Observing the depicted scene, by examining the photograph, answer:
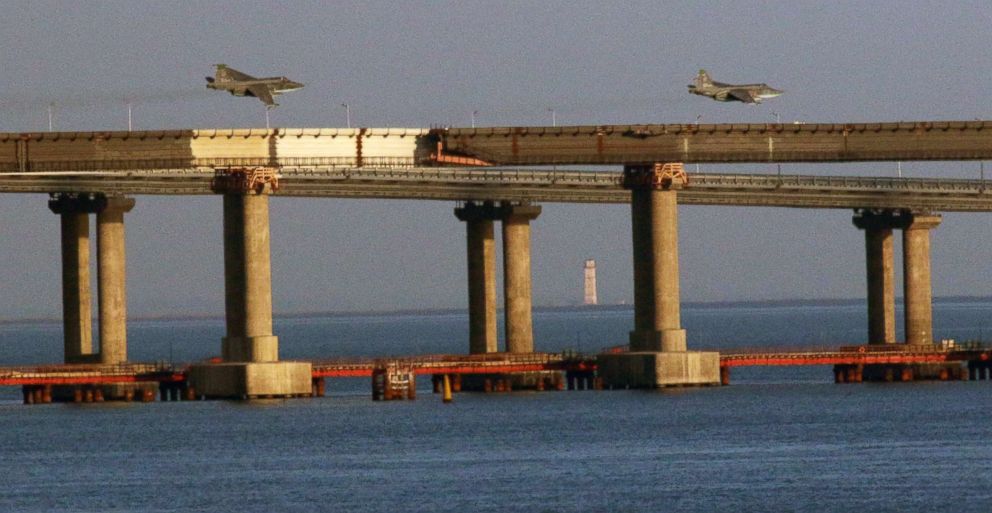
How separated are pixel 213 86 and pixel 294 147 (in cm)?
653

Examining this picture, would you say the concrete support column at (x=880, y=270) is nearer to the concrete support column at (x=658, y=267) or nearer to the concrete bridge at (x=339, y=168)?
the concrete bridge at (x=339, y=168)

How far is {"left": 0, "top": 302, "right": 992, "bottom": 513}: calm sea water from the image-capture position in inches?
3543

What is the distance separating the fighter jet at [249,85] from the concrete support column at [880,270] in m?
50.7

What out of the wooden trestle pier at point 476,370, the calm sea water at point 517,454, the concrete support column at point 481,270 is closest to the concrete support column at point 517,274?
the concrete support column at point 481,270

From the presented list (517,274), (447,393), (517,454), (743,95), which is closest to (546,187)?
(517,274)

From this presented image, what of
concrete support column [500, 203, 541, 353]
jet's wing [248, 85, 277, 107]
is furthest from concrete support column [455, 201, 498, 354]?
jet's wing [248, 85, 277, 107]

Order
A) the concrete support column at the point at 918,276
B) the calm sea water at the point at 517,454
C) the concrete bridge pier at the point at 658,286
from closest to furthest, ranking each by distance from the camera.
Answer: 1. the calm sea water at the point at 517,454
2. the concrete bridge pier at the point at 658,286
3. the concrete support column at the point at 918,276

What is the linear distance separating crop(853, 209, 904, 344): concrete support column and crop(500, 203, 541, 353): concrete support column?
23472mm

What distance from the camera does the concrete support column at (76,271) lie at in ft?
525

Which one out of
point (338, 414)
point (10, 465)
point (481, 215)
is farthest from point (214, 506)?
point (481, 215)

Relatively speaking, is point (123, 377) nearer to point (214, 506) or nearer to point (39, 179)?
point (39, 179)

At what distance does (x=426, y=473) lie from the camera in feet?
325

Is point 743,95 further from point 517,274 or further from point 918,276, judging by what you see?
point 918,276

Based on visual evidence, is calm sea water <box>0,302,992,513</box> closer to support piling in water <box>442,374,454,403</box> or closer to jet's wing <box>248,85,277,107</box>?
support piling in water <box>442,374,454,403</box>
